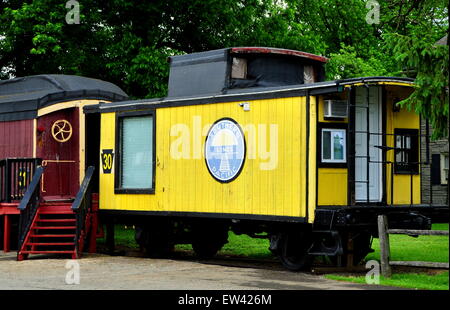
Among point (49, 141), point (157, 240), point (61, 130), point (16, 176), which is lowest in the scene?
point (157, 240)

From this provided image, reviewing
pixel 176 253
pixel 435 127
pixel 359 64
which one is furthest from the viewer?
pixel 359 64

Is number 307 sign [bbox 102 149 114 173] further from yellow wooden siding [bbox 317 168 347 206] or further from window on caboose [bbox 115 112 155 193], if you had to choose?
yellow wooden siding [bbox 317 168 347 206]

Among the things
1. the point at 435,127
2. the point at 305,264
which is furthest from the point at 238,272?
the point at 435,127

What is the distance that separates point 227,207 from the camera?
1538 cm

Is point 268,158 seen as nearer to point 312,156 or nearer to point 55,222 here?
point 312,156

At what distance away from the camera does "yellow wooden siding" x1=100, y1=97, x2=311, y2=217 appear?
14.1 metres

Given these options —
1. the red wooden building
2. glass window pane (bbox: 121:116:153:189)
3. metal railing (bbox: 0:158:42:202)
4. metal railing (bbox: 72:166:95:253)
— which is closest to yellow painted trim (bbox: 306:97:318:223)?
glass window pane (bbox: 121:116:153:189)

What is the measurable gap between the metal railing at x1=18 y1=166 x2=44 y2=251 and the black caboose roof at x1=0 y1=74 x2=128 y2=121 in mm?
1746

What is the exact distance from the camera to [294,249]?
1481cm

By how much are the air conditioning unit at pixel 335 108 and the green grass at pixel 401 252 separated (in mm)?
2683

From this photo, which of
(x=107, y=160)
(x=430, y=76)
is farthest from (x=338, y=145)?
(x=107, y=160)

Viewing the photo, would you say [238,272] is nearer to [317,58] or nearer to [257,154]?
[257,154]

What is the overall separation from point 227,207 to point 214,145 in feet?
3.91

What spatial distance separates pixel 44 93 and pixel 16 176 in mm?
1997
